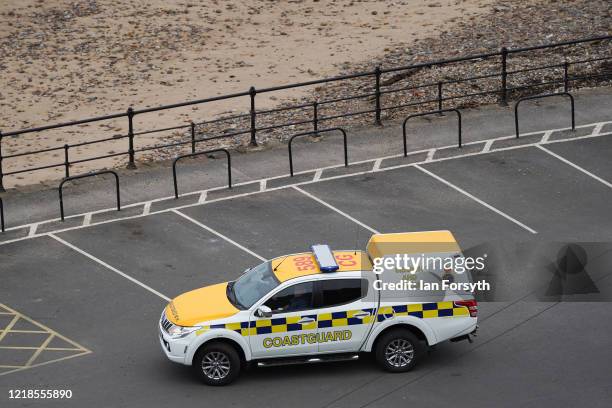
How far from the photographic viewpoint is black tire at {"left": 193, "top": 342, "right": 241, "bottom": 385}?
1878 centimetres

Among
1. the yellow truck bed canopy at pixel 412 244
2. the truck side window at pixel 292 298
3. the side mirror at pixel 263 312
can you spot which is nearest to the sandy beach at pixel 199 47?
the yellow truck bed canopy at pixel 412 244

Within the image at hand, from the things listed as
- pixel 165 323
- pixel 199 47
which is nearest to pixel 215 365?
pixel 165 323

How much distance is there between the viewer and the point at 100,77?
40344 millimetres

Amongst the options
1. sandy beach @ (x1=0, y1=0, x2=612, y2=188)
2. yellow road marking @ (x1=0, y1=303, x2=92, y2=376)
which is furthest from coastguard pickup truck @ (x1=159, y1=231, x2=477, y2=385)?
sandy beach @ (x1=0, y1=0, x2=612, y2=188)

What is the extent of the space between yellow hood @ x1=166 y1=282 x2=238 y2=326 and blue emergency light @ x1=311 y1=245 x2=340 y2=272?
1433mm

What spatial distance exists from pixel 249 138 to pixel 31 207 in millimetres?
A: 7207

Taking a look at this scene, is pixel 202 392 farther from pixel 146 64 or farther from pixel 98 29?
pixel 98 29

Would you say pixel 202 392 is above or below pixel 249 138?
below

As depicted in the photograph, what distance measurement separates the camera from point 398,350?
62.3ft

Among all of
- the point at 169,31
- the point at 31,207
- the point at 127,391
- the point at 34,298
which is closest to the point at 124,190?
the point at 31,207

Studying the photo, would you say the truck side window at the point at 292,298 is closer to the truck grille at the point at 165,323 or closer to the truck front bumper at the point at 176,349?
the truck front bumper at the point at 176,349

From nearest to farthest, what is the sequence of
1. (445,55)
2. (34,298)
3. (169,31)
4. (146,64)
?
1. (34,298)
2. (445,55)
3. (146,64)
4. (169,31)

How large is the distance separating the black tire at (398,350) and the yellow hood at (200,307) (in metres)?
2.19

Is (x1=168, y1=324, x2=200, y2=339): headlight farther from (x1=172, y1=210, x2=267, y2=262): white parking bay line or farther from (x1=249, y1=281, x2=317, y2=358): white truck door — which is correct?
(x1=172, y1=210, x2=267, y2=262): white parking bay line
